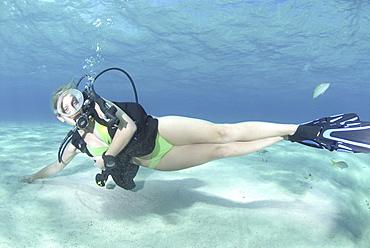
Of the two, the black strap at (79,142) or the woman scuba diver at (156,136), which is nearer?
the woman scuba diver at (156,136)

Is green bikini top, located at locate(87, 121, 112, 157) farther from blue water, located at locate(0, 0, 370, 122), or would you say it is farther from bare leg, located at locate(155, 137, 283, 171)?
blue water, located at locate(0, 0, 370, 122)

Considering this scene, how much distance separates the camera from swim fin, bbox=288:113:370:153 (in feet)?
10.6

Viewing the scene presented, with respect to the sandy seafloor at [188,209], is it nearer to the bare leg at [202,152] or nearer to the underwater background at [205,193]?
the underwater background at [205,193]

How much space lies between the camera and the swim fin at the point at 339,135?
127 inches

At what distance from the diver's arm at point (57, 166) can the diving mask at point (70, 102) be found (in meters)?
0.98

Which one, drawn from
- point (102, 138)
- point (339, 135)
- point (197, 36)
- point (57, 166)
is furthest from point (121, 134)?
point (197, 36)

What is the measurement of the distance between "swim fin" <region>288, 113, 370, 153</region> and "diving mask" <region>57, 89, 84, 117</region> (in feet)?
10.2

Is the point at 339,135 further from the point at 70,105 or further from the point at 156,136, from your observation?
the point at 70,105

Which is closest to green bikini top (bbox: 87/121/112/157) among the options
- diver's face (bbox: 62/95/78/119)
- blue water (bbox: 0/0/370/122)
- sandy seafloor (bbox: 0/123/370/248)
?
diver's face (bbox: 62/95/78/119)

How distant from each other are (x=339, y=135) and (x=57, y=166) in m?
→ 4.59

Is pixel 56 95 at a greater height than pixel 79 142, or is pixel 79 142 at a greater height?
pixel 56 95

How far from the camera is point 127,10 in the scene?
1792 cm

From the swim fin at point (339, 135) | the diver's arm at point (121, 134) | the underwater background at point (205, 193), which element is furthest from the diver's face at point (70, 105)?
the swim fin at point (339, 135)

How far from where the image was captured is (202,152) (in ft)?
12.0
